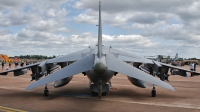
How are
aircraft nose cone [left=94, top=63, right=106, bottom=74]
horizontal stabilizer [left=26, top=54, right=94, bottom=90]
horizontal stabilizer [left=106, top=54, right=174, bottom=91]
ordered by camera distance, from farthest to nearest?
aircraft nose cone [left=94, top=63, right=106, bottom=74], horizontal stabilizer [left=106, top=54, right=174, bottom=91], horizontal stabilizer [left=26, top=54, right=94, bottom=90]

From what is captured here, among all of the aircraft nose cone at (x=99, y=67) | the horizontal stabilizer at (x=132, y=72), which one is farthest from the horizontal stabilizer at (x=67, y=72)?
the horizontal stabilizer at (x=132, y=72)

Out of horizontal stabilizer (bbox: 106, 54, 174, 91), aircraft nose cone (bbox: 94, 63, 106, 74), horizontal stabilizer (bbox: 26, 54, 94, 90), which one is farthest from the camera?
aircraft nose cone (bbox: 94, 63, 106, 74)

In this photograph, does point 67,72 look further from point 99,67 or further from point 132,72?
point 132,72

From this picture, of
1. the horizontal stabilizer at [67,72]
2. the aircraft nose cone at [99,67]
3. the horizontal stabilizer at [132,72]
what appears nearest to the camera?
the horizontal stabilizer at [67,72]

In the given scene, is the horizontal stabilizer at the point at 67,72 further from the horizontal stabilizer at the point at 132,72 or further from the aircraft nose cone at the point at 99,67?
the horizontal stabilizer at the point at 132,72

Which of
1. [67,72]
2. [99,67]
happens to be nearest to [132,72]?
[99,67]

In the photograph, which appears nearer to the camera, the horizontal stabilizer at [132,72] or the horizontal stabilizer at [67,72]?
the horizontal stabilizer at [67,72]

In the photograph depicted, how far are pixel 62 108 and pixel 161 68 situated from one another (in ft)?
23.3

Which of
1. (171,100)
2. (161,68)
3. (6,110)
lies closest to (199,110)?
(171,100)

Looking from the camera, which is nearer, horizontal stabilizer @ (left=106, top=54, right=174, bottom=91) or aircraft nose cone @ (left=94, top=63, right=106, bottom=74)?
horizontal stabilizer @ (left=106, top=54, right=174, bottom=91)

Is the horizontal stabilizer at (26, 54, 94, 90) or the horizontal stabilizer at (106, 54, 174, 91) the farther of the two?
the horizontal stabilizer at (106, 54, 174, 91)

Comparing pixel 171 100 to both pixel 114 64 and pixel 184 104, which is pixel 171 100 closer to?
pixel 184 104

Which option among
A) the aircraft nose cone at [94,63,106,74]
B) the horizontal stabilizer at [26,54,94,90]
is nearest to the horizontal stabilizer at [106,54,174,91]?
the aircraft nose cone at [94,63,106,74]

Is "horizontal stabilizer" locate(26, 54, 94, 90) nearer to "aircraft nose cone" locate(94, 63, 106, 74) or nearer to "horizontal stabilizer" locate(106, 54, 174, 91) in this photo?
"aircraft nose cone" locate(94, 63, 106, 74)
